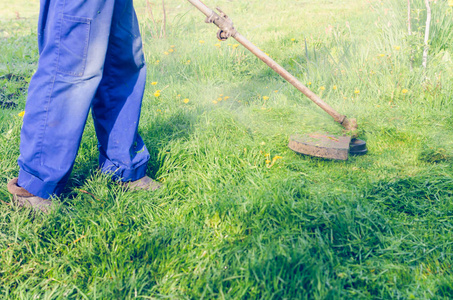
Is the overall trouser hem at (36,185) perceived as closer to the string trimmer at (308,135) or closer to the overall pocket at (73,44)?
the overall pocket at (73,44)

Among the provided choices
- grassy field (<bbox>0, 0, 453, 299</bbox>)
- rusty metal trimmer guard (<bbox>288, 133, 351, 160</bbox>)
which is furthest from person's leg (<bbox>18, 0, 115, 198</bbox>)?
rusty metal trimmer guard (<bbox>288, 133, 351, 160</bbox>)

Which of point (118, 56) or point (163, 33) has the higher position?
point (118, 56)

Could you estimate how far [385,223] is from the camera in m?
1.80

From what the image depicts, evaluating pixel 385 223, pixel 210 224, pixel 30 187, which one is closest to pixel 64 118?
pixel 30 187

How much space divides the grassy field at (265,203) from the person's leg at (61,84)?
0.86 ft

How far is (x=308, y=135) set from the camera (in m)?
2.55

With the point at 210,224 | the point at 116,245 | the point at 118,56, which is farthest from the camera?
the point at 118,56

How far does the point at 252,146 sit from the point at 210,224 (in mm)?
805

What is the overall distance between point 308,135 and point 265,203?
0.90 metres

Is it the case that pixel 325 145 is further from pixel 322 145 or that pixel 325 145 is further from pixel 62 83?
pixel 62 83

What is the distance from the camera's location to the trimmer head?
230 cm

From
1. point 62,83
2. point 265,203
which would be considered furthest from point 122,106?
point 265,203

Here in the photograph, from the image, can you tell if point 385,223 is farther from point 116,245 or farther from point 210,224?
point 116,245

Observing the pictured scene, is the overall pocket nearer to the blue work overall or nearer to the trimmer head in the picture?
the blue work overall
